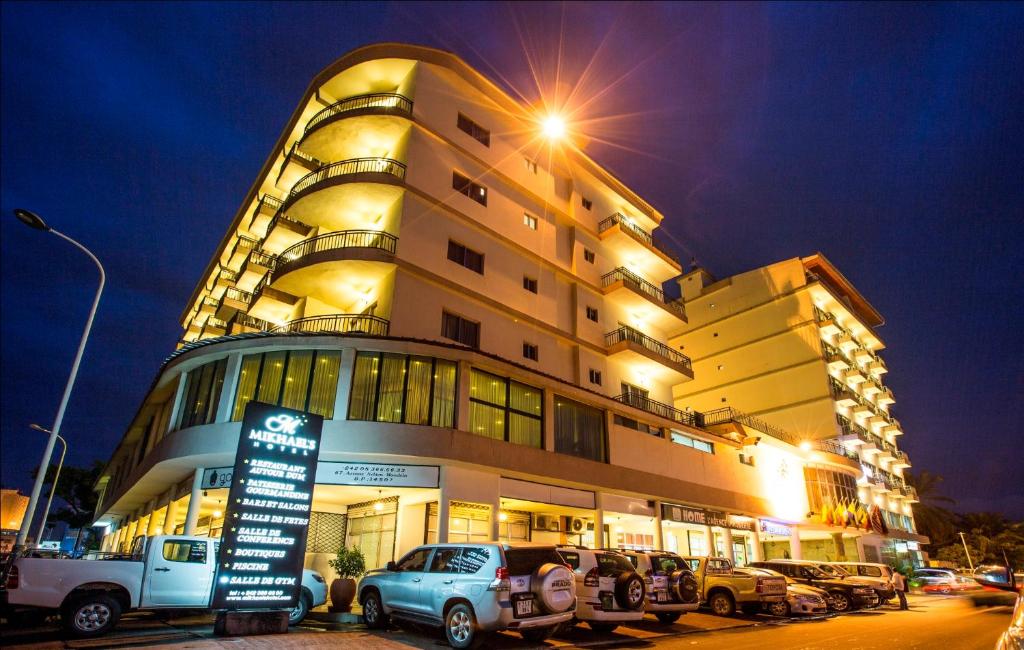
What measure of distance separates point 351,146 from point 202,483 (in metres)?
16.4

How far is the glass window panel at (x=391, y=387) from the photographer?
61.3ft

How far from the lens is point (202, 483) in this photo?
19.2 meters

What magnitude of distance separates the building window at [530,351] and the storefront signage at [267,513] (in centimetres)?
1521

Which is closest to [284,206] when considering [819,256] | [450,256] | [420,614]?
[450,256]

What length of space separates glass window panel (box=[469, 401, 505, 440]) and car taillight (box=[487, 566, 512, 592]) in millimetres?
10290

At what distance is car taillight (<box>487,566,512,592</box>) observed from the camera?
31.2 ft

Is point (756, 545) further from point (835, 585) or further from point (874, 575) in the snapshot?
point (835, 585)

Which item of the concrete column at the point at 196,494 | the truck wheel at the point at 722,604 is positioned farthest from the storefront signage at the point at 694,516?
the concrete column at the point at 196,494

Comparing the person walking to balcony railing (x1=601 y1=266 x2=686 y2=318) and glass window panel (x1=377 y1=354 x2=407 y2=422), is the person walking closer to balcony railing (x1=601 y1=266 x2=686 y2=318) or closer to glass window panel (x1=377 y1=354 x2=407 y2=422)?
balcony railing (x1=601 y1=266 x2=686 y2=318)

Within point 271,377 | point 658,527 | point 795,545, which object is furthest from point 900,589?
point 271,377

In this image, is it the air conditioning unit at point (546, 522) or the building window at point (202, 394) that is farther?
the air conditioning unit at point (546, 522)

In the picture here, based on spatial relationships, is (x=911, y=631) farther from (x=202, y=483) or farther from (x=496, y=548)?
(x=202, y=483)

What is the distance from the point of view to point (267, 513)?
433 inches

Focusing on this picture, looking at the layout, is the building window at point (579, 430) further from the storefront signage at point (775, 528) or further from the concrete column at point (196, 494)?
the storefront signage at point (775, 528)
